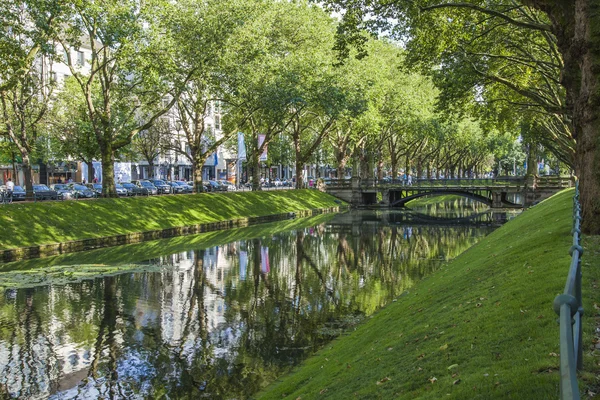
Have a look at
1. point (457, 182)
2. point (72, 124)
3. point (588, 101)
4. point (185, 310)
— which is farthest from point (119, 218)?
point (457, 182)

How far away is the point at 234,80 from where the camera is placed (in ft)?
152

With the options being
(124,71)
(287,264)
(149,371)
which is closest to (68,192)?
(124,71)


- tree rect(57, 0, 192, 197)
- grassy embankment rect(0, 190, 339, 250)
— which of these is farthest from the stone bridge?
tree rect(57, 0, 192, 197)

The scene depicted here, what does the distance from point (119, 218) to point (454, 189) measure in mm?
46061

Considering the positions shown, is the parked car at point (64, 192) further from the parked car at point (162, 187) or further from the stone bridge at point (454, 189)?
the stone bridge at point (454, 189)

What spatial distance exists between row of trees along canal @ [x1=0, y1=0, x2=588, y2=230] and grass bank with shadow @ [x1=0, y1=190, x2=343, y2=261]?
10.7ft

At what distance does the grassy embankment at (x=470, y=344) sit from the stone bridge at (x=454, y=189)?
185 feet

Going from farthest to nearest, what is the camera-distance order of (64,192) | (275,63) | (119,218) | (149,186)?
(149,186)
(64,192)
(275,63)
(119,218)

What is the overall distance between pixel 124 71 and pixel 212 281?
2359 cm

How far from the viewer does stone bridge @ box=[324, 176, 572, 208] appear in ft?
229

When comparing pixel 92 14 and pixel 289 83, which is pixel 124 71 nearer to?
pixel 92 14

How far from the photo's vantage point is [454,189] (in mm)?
75875

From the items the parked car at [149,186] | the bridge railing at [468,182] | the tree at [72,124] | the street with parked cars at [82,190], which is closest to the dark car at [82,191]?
the street with parked cars at [82,190]

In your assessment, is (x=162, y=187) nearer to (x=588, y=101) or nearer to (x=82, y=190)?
(x=82, y=190)
